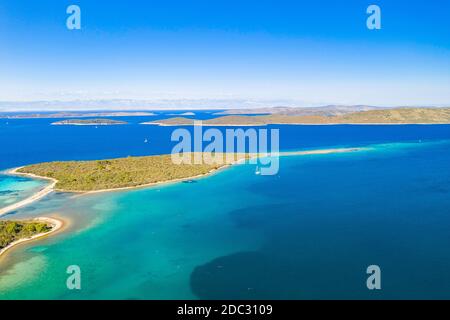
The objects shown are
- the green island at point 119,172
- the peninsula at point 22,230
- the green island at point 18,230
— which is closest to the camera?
the peninsula at point 22,230

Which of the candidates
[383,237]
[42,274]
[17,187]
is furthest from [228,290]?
[17,187]

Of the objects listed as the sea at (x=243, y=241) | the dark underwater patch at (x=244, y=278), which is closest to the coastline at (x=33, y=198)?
the sea at (x=243, y=241)

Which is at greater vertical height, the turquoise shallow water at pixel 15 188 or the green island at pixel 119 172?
the green island at pixel 119 172

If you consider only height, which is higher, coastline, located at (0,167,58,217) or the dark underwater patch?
coastline, located at (0,167,58,217)

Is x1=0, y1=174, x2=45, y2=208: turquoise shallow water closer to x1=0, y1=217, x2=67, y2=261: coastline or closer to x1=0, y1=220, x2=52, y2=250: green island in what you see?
x1=0, y1=217, x2=67, y2=261: coastline

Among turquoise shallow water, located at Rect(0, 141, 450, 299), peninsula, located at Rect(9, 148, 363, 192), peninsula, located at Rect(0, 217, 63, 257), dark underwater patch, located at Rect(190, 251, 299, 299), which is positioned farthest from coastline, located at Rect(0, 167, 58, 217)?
dark underwater patch, located at Rect(190, 251, 299, 299)

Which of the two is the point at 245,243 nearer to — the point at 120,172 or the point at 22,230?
the point at 22,230

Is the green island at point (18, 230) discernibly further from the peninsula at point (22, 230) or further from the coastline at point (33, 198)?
the coastline at point (33, 198)
